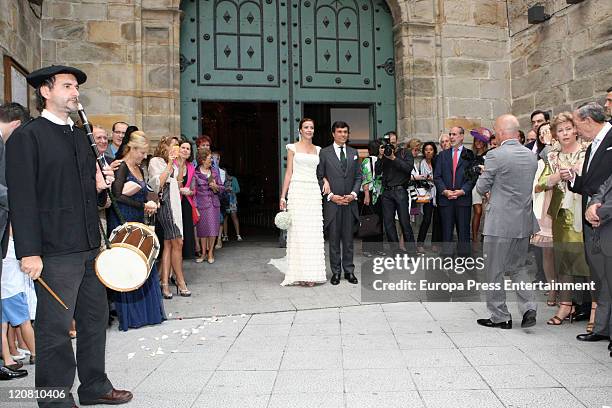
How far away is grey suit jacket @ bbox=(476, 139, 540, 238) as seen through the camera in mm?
4914

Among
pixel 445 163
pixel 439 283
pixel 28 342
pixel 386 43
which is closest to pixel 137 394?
pixel 28 342

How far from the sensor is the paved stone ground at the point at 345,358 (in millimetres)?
Result: 3371

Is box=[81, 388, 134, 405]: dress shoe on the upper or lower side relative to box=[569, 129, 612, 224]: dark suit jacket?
lower

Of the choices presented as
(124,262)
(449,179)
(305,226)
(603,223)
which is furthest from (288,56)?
(124,262)

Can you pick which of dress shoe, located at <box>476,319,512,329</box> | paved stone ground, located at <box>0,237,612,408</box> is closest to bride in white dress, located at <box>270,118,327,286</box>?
paved stone ground, located at <box>0,237,612,408</box>

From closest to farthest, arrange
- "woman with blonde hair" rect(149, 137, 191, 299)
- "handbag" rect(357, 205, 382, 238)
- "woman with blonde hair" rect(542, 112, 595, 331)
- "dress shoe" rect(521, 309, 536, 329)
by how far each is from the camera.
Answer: "dress shoe" rect(521, 309, 536, 329), "woman with blonde hair" rect(542, 112, 595, 331), "woman with blonde hair" rect(149, 137, 191, 299), "handbag" rect(357, 205, 382, 238)

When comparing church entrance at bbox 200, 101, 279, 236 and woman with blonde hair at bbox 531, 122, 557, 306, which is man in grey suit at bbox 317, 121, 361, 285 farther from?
church entrance at bbox 200, 101, 279, 236

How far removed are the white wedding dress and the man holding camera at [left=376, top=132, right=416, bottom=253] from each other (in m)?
1.56

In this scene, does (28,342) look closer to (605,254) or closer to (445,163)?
(605,254)

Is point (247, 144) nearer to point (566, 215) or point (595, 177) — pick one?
point (566, 215)

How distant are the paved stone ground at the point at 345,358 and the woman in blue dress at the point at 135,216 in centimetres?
16

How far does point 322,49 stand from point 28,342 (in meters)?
6.73

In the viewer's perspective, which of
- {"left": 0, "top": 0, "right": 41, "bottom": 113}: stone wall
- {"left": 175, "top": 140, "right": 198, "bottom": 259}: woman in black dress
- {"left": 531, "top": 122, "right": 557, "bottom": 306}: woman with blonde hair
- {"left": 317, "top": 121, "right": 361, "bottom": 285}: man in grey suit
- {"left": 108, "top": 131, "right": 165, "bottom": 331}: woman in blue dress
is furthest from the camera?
{"left": 175, "top": 140, "right": 198, "bottom": 259}: woman in black dress

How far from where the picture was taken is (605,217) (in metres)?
4.14
